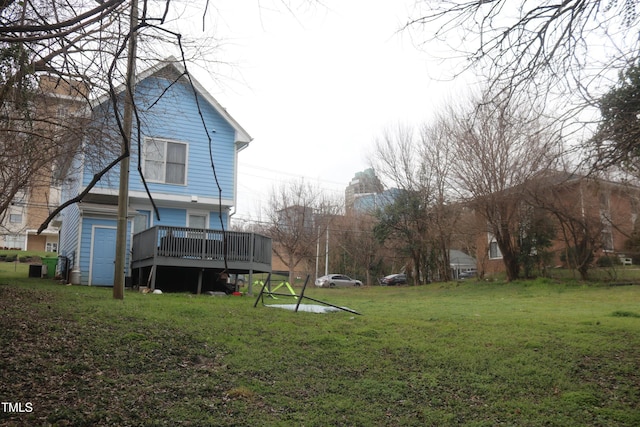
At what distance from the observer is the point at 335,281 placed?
4253cm

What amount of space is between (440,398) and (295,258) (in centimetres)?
3608

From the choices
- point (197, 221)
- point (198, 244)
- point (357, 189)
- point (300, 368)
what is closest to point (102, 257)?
point (197, 221)

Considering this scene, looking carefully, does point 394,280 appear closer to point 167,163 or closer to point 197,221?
point 197,221

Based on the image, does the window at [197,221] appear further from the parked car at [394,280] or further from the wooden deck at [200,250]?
the parked car at [394,280]

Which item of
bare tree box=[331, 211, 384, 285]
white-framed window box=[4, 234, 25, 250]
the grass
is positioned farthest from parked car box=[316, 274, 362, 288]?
white-framed window box=[4, 234, 25, 250]

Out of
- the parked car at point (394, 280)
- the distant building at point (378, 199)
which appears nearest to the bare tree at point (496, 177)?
the distant building at point (378, 199)

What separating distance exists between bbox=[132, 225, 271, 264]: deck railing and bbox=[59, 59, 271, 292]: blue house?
3cm

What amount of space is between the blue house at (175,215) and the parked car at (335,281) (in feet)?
73.3

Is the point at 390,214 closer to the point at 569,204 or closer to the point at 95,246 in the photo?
the point at 569,204

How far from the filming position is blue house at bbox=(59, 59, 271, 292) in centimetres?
1645

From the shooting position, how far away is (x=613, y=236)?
936 inches

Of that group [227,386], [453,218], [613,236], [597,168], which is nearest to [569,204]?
[613,236]

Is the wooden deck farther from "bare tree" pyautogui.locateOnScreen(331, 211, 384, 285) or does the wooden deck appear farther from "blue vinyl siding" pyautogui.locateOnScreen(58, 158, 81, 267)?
"bare tree" pyautogui.locateOnScreen(331, 211, 384, 285)

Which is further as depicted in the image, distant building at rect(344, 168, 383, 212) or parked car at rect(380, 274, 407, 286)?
parked car at rect(380, 274, 407, 286)
